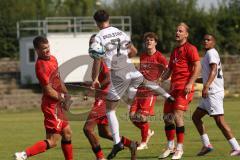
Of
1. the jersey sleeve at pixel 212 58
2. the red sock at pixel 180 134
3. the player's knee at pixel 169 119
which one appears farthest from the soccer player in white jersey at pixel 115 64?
the jersey sleeve at pixel 212 58

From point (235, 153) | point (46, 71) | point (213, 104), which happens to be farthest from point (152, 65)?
point (46, 71)

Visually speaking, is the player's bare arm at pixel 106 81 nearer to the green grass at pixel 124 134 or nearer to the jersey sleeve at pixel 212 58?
the green grass at pixel 124 134

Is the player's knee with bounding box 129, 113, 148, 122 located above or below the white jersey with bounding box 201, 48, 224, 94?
below

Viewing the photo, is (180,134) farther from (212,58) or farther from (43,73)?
(43,73)

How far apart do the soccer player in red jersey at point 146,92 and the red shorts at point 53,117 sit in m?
3.86

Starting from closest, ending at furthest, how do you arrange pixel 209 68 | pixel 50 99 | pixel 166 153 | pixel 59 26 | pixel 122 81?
pixel 50 99 < pixel 122 81 < pixel 166 153 < pixel 209 68 < pixel 59 26

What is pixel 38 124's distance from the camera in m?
28.2

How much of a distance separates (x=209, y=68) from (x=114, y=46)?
2.32m

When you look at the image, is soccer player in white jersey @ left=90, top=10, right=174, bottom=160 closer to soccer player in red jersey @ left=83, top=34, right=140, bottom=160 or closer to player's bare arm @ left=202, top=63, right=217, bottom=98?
soccer player in red jersey @ left=83, top=34, right=140, bottom=160

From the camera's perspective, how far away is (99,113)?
1441 cm

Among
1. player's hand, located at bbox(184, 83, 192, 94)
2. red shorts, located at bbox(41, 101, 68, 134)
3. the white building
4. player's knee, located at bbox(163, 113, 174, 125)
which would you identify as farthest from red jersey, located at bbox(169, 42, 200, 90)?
the white building

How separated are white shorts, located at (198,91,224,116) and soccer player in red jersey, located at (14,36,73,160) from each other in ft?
10.0

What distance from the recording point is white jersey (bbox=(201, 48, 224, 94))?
49.8 ft

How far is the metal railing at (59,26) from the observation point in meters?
57.8
